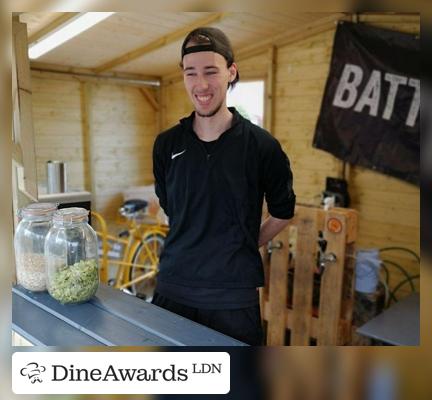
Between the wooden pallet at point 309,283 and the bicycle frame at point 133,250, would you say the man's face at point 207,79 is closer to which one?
the wooden pallet at point 309,283

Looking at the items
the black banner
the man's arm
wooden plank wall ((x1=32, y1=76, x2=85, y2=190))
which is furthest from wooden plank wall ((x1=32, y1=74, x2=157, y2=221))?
the man's arm

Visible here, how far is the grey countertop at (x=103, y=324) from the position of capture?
0.67 metres

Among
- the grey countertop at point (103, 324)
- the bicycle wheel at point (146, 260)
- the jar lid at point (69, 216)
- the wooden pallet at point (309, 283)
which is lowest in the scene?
the bicycle wheel at point (146, 260)

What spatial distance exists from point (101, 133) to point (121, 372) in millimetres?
1904

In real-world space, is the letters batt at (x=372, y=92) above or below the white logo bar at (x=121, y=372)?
above

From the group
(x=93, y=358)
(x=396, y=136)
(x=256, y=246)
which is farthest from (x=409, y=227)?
(x=93, y=358)

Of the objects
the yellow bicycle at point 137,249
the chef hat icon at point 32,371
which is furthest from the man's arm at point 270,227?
the yellow bicycle at point 137,249

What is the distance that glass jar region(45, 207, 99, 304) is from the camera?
754mm

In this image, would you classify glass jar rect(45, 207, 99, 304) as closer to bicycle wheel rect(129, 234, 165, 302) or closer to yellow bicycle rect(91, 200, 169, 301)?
yellow bicycle rect(91, 200, 169, 301)

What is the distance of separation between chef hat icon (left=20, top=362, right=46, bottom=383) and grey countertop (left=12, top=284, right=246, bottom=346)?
34 mm

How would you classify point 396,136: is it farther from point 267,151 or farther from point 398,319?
point 267,151

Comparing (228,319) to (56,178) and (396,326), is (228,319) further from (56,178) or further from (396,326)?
(396,326)

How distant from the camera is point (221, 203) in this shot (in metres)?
0.79

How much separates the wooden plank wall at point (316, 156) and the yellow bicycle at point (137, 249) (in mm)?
555
